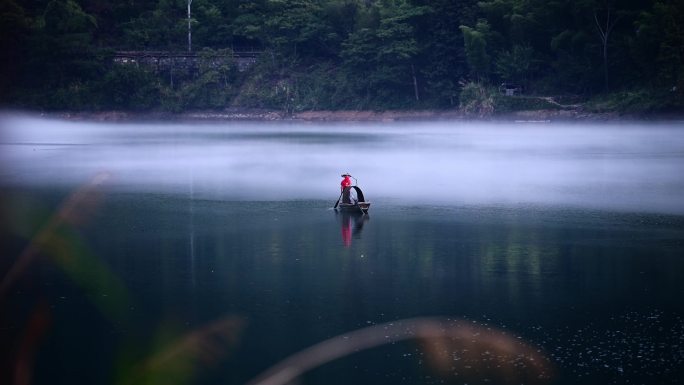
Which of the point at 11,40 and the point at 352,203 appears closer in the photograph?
the point at 352,203

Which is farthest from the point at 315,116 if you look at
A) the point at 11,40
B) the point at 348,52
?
the point at 11,40

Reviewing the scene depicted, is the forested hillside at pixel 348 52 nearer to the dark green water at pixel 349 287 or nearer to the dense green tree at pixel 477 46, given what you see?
the dense green tree at pixel 477 46

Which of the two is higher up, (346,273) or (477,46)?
(477,46)

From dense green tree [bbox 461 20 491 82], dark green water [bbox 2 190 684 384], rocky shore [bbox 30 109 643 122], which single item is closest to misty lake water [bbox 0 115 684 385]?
dark green water [bbox 2 190 684 384]

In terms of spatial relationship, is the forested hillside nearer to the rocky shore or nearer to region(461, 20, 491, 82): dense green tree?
region(461, 20, 491, 82): dense green tree

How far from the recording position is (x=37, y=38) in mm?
66438

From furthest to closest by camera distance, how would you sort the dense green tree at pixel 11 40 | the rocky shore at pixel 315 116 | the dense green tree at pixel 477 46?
the dense green tree at pixel 11 40, the rocky shore at pixel 315 116, the dense green tree at pixel 477 46

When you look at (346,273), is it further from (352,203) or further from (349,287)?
(352,203)

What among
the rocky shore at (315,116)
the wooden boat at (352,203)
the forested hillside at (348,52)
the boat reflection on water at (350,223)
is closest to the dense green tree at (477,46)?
the forested hillside at (348,52)

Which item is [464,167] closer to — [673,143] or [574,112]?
[673,143]

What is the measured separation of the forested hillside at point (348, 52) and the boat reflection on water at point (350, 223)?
33965 millimetres

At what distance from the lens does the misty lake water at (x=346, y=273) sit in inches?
446

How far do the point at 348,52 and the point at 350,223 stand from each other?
4390 cm

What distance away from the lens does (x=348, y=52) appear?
209 ft
